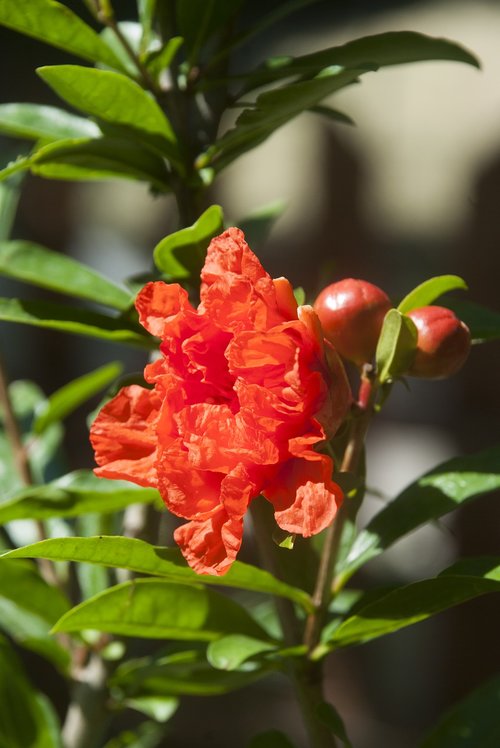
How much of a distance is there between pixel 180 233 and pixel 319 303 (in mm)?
102

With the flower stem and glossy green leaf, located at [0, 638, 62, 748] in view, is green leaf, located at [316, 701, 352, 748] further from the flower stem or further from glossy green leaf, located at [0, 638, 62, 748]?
glossy green leaf, located at [0, 638, 62, 748]

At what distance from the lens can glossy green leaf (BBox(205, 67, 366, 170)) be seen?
62cm

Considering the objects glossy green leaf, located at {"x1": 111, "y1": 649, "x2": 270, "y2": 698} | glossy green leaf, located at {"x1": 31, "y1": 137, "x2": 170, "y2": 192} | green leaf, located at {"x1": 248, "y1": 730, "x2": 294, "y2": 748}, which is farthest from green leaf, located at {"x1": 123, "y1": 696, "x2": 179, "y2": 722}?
glossy green leaf, located at {"x1": 31, "y1": 137, "x2": 170, "y2": 192}

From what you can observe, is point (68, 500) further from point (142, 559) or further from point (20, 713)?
point (20, 713)

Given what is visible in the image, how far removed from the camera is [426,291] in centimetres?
62

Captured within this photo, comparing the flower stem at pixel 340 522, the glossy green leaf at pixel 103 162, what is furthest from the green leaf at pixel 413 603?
the glossy green leaf at pixel 103 162

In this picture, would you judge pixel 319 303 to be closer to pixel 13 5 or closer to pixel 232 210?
pixel 13 5

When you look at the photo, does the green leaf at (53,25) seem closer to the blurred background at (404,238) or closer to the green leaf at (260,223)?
the green leaf at (260,223)

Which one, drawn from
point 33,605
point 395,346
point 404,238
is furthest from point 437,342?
point 404,238

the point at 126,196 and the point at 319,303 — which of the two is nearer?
the point at 319,303

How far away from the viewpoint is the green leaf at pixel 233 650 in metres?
0.63

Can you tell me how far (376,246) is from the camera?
191cm

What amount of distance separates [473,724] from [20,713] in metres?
0.41

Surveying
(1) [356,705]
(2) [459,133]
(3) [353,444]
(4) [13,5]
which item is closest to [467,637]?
(1) [356,705]
